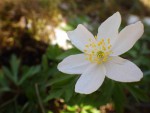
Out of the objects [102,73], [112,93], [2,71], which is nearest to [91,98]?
[112,93]

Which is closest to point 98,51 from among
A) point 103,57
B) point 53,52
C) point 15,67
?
point 103,57

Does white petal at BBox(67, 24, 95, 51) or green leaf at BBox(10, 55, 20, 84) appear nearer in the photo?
white petal at BBox(67, 24, 95, 51)

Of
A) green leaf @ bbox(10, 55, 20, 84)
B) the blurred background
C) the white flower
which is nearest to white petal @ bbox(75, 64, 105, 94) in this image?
the white flower

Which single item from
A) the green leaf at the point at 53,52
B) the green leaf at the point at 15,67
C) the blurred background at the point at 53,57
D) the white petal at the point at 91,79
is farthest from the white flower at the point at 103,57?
the green leaf at the point at 15,67

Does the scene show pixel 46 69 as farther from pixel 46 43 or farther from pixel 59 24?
pixel 59 24

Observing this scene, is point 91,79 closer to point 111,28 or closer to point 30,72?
point 111,28

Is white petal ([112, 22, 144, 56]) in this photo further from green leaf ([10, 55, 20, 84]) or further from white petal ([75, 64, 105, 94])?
green leaf ([10, 55, 20, 84])

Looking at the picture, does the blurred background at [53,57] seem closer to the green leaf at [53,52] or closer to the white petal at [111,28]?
the green leaf at [53,52]
